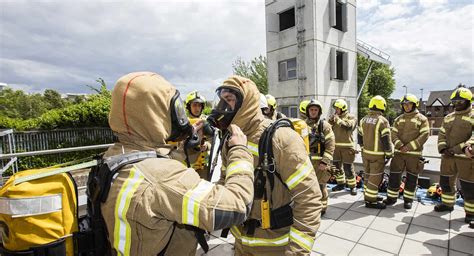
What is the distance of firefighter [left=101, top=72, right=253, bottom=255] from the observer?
111cm

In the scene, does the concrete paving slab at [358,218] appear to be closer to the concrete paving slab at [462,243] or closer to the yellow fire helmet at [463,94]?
the concrete paving slab at [462,243]

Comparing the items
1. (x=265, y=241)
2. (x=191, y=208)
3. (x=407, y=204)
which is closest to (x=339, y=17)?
(x=407, y=204)

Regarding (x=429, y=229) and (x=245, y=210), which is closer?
(x=245, y=210)

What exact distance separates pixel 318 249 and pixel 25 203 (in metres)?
3.75

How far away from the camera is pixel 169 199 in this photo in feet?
3.62

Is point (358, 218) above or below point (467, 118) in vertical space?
below

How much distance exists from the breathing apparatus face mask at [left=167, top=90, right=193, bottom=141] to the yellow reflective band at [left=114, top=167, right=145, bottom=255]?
36cm

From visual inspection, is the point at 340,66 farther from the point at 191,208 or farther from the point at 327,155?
the point at 191,208

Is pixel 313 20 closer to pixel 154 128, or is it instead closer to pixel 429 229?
pixel 429 229

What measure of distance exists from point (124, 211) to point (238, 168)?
589 millimetres

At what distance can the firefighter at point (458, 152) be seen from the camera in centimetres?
443

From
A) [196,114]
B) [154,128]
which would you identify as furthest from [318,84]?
[154,128]

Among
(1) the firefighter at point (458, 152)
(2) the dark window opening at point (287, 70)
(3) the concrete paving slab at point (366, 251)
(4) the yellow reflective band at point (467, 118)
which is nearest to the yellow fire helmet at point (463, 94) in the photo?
(1) the firefighter at point (458, 152)

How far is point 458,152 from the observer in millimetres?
4582
